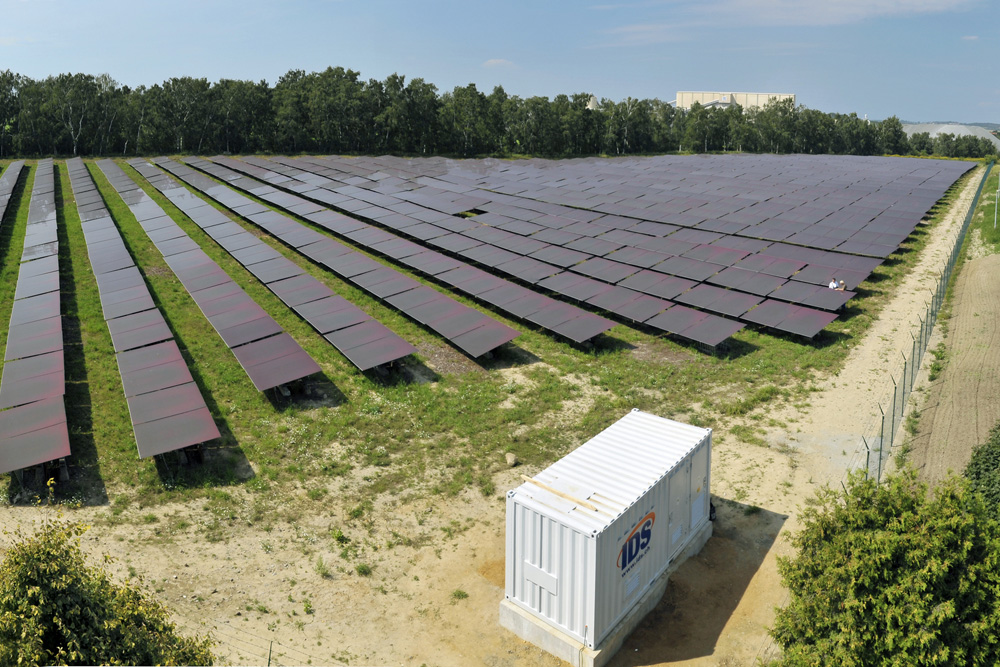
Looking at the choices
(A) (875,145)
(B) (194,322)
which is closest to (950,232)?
(B) (194,322)

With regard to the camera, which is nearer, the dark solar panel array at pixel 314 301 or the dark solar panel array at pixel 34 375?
the dark solar panel array at pixel 34 375

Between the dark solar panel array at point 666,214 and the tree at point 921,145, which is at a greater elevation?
the tree at point 921,145

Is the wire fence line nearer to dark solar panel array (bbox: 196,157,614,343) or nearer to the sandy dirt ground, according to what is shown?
the sandy dirt ground

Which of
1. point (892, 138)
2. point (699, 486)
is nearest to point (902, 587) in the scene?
point (699, 486)

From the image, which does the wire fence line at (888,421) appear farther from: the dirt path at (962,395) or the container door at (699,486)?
the container door at (699,486)

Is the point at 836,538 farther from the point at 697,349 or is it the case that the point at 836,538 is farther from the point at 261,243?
the point at 261,243

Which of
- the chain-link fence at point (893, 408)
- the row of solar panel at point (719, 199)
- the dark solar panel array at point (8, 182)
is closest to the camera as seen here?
the chain-link fence at point (893, 408)

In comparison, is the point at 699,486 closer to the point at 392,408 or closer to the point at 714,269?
the point at 392,408

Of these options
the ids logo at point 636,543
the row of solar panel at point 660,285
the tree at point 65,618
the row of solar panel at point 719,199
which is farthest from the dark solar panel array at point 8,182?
the ids logo at point 636,543
